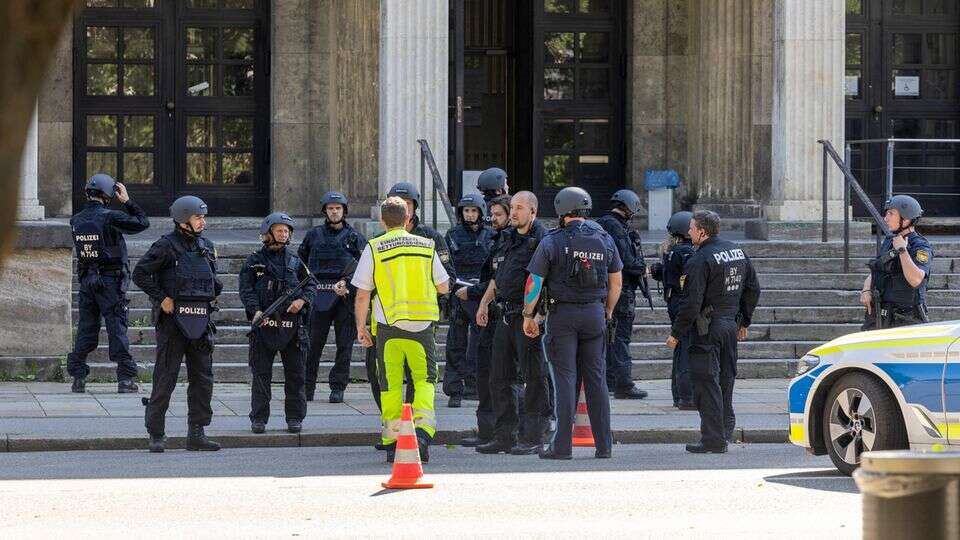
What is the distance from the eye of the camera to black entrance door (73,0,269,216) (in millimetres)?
21281

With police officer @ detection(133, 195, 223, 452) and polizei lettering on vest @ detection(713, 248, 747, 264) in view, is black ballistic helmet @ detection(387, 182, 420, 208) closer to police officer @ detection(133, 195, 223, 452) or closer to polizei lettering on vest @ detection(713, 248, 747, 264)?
police officer @ detection(133, 195, 223, 452)

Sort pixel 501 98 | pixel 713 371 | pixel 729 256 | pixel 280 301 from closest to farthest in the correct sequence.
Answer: pixel 713 371 < pixel 729 256 < pixel 280 301 < pixel 501 98

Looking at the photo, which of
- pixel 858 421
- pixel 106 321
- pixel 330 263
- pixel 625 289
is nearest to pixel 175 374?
pixel 330 263

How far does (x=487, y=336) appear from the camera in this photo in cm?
1282

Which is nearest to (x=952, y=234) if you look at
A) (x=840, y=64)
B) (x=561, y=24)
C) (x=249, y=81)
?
(x=840, y=64)

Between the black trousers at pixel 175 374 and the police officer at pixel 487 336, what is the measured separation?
2.00 meters

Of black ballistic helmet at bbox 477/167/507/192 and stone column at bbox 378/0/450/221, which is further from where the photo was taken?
stone column at bbox 378/0/450/221

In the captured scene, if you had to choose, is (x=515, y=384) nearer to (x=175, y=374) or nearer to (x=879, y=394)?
(x=175, y=374)

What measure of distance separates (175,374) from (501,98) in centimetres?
1173

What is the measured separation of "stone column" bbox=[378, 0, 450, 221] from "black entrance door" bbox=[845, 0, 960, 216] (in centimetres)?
636

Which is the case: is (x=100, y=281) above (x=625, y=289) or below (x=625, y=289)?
above

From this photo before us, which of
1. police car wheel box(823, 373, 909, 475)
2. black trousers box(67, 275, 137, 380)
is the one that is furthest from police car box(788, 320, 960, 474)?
black trousers box(67, 275, 137, 380)

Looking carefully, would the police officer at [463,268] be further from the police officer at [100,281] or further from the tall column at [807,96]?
the tall column at [807,96]

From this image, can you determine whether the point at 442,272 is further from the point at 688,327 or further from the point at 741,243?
the point at 741,243
